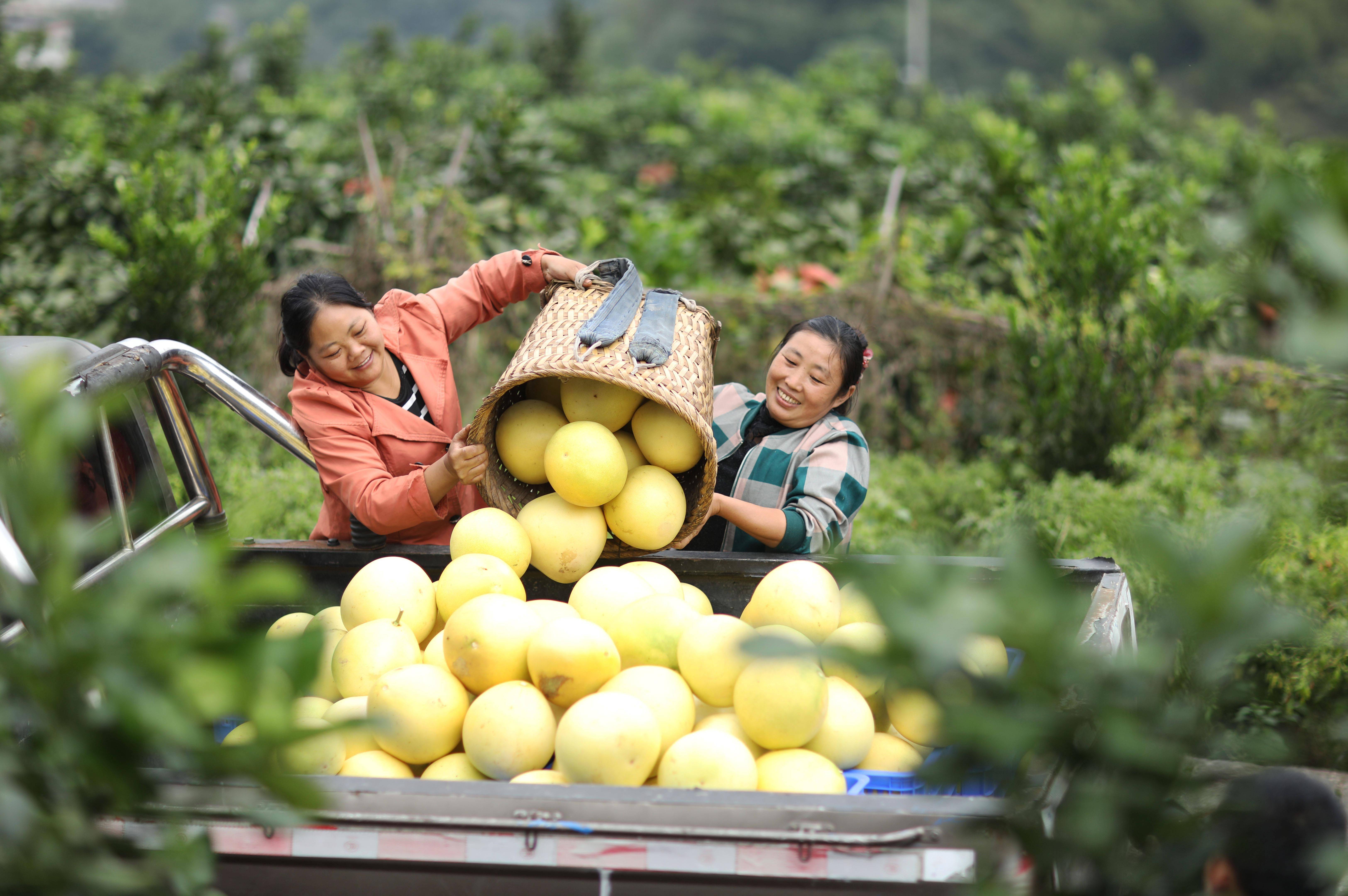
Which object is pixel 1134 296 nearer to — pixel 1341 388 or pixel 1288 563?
pixel 1288 563

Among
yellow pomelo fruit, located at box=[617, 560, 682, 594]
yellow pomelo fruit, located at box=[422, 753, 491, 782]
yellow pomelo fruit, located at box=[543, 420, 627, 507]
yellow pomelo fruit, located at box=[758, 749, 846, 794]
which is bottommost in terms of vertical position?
yellow pomelo fruit, located at box=[422, 753, 491, 782]

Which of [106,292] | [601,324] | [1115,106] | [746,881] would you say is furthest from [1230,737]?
[1115,106]

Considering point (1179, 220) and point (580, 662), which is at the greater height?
point (1179, 220)

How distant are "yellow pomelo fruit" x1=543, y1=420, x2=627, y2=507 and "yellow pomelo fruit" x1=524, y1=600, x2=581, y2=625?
10.0 inches

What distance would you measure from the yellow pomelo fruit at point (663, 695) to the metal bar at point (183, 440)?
4.43 feet

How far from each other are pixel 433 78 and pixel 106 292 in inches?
351

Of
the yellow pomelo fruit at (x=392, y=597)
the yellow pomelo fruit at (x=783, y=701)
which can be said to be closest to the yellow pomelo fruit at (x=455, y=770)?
the yellow pomelo fruit at (x=392, y=597)

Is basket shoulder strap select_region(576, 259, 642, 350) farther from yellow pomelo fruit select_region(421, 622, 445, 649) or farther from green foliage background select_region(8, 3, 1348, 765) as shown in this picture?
green foliage background select_region(8, 3, 1348, 765)

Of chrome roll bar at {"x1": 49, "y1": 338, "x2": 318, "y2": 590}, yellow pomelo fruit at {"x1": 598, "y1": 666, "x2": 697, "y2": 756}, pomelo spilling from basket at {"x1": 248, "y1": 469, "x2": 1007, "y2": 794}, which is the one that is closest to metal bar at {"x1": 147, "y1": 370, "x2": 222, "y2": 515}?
chrome roll bar at {"x1": 49, "y1": 338, "x2": 318, "y2": 590}

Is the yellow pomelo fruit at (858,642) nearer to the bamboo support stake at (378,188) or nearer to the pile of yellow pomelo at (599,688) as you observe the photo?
the pile of yellow pomelo at (599,688)

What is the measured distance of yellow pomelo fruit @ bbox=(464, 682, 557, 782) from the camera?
5.50ft

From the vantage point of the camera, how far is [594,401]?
2295 millimetres

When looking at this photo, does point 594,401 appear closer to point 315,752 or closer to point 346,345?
point 346,345

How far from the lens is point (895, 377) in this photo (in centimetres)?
598
